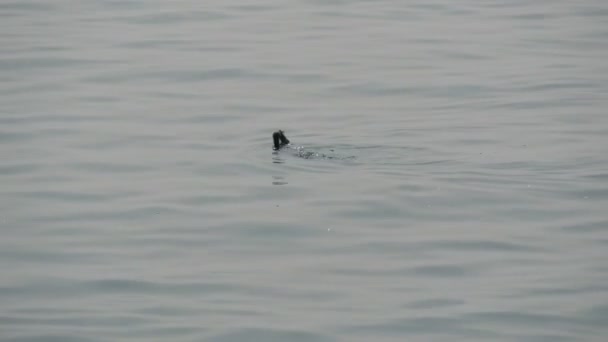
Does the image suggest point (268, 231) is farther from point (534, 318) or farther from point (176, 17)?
point (176, 17)

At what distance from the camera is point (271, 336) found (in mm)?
8531

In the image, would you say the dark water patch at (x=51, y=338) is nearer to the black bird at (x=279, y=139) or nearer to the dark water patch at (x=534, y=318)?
the dark water patch at (x=534, y=318)

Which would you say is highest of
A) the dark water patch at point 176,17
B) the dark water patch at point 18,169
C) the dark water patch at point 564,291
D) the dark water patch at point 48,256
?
the dark water patch at point 176,17

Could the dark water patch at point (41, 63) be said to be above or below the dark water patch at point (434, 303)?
above

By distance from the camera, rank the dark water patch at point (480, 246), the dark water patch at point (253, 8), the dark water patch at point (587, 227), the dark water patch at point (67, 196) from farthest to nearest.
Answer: the dark water patch at point (253, 8)
the dark water patch at point (67, 196)
the dark water patch at point (587, 227)
the dark water patch at point (480, 246)

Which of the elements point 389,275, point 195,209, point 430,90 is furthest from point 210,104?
point 389,275

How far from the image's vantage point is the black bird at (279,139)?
13.8 meters

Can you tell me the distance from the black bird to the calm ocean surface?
0.11m

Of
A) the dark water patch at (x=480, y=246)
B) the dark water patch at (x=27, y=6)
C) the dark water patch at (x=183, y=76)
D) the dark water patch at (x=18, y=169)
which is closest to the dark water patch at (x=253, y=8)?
the dark water patch at (x=27, y=6)

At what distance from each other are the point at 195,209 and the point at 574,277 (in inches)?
165

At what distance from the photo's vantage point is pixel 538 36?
22.4 m

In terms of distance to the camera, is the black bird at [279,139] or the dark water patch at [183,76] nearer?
the black bird at [279,139]

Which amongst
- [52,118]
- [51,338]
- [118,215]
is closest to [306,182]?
[118,215]

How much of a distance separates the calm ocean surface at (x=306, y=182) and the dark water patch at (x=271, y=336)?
22 mm
